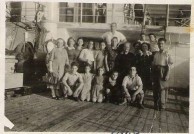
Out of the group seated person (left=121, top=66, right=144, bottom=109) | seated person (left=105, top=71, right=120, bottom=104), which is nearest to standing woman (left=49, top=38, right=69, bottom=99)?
seated person (left=105, top=71, right=120, bottom=104)

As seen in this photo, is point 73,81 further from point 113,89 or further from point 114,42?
point 114,42

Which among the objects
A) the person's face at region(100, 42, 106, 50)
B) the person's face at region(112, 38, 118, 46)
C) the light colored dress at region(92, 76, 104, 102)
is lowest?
the light colored dress at region(92, 76, 104, 102)

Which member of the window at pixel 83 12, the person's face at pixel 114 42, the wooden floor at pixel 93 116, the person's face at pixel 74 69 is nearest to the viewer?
the wooden floor at pixel 93 116

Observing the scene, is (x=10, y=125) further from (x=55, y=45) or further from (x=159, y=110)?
(x=159, y=110)

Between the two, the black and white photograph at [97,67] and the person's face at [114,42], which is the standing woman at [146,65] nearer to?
the black and white photograph at [97,67]

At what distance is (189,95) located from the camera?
1993mm

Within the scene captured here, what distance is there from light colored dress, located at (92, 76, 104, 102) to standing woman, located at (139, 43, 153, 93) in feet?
0.98

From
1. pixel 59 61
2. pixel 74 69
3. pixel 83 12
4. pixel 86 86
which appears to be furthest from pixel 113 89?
pixel 83 12

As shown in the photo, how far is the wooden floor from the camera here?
1907 millimetres

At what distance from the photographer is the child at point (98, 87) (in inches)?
88.6

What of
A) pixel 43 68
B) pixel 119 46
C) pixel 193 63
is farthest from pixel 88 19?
pixel 193 63

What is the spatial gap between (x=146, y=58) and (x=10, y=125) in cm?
101

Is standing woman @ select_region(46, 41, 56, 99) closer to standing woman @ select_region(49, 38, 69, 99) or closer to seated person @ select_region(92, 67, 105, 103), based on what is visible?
standing woman @ select_region(49, 38, 69, 99)

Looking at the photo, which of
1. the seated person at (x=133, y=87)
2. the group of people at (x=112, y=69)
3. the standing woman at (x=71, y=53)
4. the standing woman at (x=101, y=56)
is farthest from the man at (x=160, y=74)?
the standing woman at (x=71, y=53)
